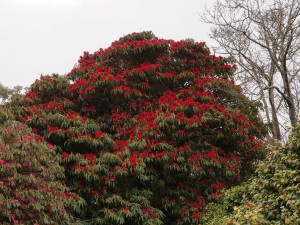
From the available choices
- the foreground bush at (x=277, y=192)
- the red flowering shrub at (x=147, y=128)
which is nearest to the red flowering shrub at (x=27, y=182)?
the red flowering shrub at (x=147, y=128)

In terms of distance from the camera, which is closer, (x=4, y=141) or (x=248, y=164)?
(x=4, y=141)

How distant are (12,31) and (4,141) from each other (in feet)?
64.4

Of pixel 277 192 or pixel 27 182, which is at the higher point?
pixel 27 182

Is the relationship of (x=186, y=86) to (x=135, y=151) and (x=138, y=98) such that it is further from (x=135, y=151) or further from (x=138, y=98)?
(x=135, y=151)

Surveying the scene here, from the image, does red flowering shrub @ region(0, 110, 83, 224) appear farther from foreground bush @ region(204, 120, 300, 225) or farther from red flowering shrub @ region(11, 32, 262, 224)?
foreground bush @ region(204, 120, 300, 225)

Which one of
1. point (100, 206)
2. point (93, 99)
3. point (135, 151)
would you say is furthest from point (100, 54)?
point (100, 206)

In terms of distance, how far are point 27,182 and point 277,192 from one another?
4.05m

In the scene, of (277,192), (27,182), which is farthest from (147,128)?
(277,192)

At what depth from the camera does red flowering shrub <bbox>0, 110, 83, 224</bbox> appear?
6.32m

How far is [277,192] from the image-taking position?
525 cm

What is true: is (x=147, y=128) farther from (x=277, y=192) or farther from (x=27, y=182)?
(x=277, y=192)

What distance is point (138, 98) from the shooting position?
33.5 feet

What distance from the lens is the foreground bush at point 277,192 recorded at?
443 cm

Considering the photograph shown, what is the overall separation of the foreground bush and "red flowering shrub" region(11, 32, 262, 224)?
10.3 feet
